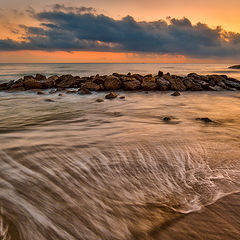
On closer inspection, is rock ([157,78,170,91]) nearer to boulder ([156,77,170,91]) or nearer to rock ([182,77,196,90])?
boulder ([156,77,170,91])

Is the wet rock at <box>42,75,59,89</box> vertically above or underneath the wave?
above

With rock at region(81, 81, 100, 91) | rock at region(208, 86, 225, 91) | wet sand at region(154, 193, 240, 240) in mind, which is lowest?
wet sand at region(154, 193, 240, 240)

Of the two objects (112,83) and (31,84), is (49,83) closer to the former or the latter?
(31,84)

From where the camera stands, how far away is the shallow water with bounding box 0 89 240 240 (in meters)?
1.61

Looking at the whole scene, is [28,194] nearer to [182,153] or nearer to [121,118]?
[182,153]

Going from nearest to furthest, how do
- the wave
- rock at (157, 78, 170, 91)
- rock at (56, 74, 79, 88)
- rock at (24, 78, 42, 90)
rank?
1. the wave
2. rock at (157, 78, 170, 91)
3. rock at (24, 78, 42, 90)
4. rock at (56, 74, 79, 88)

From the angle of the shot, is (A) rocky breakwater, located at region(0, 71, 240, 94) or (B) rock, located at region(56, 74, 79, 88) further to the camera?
(B) rock, located at region(56, 74, 79, 88)

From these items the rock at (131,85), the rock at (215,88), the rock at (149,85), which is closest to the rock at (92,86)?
the rock at (131,85)

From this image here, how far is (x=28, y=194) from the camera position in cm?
201

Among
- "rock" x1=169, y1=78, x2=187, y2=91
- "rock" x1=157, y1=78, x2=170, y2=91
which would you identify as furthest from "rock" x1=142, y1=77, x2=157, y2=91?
"rock" x1=169, y1=78, x2=187, y2=91

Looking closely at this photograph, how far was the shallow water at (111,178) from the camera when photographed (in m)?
1.61

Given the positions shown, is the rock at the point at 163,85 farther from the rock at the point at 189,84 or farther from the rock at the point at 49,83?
the rock at the point at 49,83

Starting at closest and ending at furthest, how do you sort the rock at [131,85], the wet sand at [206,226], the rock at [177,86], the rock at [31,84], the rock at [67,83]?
1. the wet sand at [206,226]
2. the rock at [131,85]
3. the rock at [177,86]
4. the rock at [31,84]
5. the rock at [67,83]

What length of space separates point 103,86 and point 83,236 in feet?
35.2
